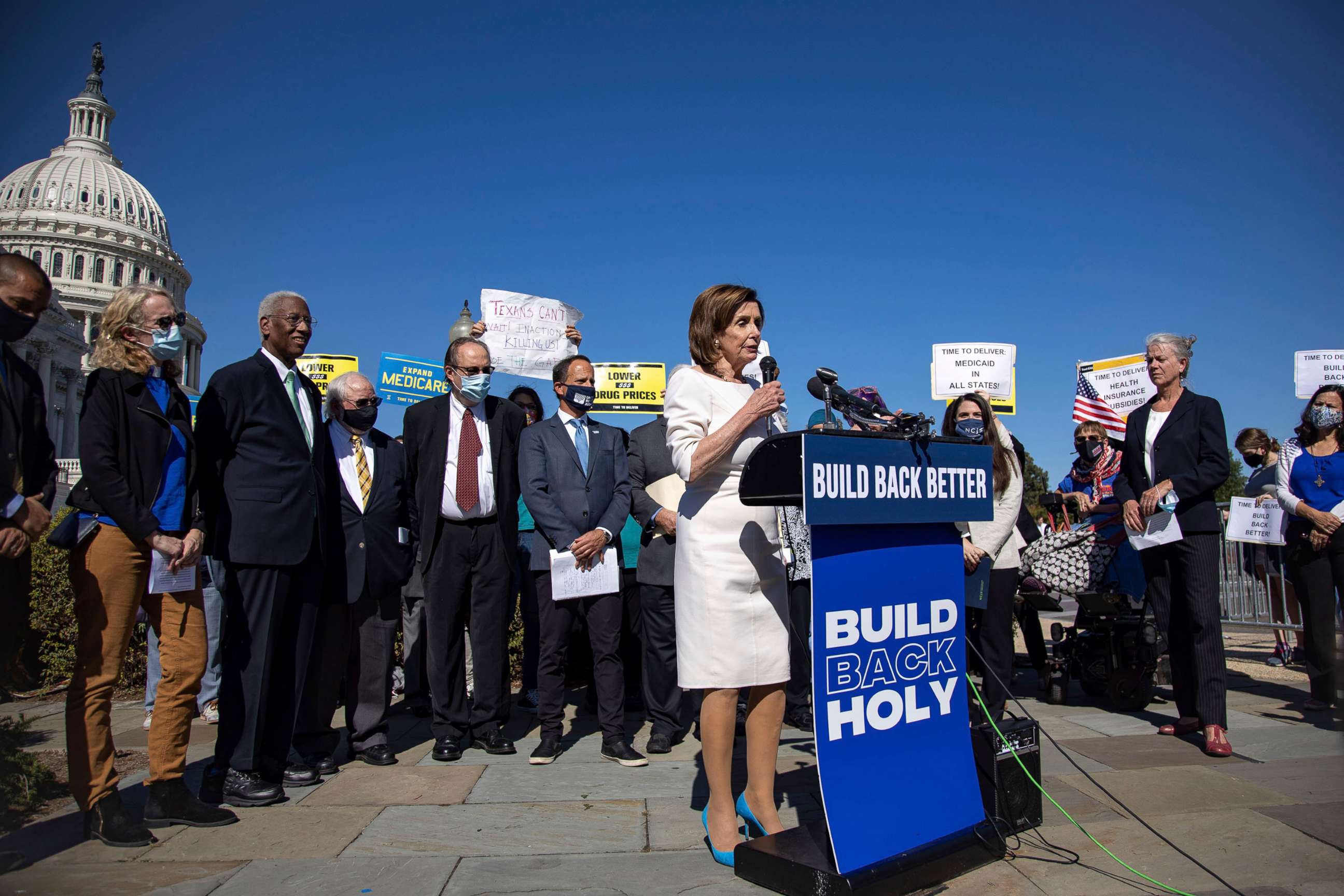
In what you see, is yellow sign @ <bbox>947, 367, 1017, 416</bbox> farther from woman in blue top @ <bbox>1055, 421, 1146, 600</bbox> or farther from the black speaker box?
the black speaker box

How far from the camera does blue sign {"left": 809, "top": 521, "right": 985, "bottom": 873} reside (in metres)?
2.52

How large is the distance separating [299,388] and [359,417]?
2.26 ft

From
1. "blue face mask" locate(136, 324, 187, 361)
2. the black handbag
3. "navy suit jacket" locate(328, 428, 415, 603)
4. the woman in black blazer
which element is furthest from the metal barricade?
the black handbag

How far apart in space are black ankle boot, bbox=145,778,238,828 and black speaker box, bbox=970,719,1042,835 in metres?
3.12

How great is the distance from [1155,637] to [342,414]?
5.33m

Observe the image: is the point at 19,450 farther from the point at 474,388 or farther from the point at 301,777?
the point at 474,388

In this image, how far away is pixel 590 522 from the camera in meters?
4.93

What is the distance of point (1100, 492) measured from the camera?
758cm

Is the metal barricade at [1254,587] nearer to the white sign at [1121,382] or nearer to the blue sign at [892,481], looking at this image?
the white sign at [1121,382]

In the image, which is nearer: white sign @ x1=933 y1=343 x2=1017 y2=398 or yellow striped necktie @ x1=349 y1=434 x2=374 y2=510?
yellow striped necktie @ x1=349 y1=434 x2=374 y2=510

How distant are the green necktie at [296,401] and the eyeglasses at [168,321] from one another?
0.52m

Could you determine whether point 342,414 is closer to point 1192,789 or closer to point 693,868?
point 693,868

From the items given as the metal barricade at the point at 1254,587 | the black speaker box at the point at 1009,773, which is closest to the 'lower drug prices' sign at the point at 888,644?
the black speaker box at the point at 1009,773

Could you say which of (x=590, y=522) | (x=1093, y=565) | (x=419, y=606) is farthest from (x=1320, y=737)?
(x=419, y=606)
